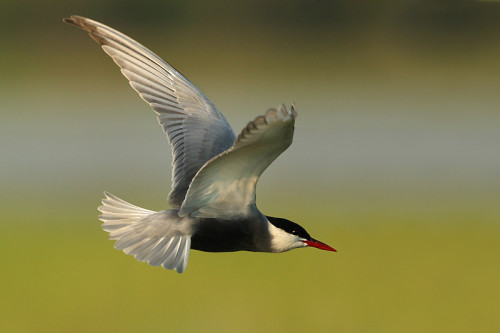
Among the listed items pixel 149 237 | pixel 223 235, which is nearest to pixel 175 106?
pixel 149 237

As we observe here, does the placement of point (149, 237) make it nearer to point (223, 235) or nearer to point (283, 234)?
point (223, 235)

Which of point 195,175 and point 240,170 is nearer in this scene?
point 240,170

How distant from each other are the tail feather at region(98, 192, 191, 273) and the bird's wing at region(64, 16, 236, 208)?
0.23m

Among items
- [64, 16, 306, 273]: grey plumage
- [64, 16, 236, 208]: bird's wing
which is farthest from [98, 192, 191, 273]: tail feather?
[64, 16, 236, 208]: bird's wing

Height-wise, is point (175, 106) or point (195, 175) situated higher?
point (175, 106)

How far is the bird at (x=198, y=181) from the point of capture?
407 centimetres

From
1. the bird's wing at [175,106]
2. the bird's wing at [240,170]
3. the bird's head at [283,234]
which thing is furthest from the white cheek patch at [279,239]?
the bird's wing at [175,106]

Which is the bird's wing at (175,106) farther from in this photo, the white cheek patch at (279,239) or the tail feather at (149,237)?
the white cheek patch at (279,239)

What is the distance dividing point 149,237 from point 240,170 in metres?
0.61

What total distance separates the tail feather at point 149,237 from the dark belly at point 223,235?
7 centimetres

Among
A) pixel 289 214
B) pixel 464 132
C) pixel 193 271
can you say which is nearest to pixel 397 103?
pixel 464 132

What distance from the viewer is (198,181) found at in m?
4.27

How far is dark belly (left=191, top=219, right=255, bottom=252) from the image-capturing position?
4434mm

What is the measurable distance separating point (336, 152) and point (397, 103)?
14.3ft
